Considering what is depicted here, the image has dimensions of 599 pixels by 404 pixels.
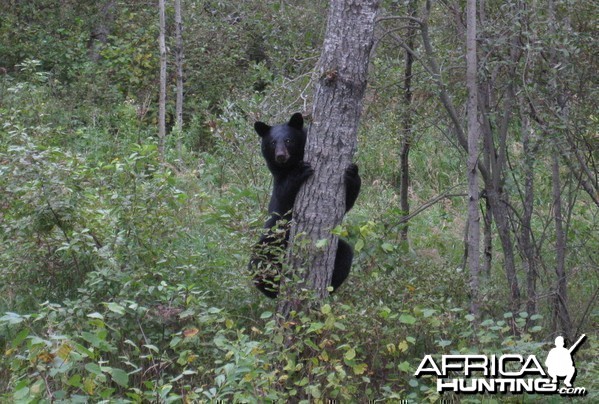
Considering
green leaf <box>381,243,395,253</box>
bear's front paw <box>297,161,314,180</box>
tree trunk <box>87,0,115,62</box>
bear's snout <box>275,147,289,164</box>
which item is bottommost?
green leaf <box>381,243,395,253</box>

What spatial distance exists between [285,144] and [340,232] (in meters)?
1.50

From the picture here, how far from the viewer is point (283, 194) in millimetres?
6375

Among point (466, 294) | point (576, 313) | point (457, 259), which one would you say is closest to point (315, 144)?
point (466, 294)

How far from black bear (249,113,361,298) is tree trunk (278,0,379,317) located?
0.38ft

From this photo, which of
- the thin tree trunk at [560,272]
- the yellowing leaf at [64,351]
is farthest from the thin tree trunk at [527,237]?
the yellowing leaf at [64,351]

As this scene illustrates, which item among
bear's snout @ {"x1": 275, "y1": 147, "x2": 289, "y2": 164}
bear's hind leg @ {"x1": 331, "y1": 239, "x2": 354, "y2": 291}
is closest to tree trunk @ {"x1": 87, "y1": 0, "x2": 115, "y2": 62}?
bear's snout @ {"x1": 275, "y1": 147, "x2": 289, "y2": 164}

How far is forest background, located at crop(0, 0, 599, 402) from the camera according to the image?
209 inches

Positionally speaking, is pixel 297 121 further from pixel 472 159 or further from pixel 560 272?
pixel 560 272

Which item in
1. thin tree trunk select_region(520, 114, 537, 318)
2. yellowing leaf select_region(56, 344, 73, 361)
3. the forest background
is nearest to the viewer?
yellowing leaf select_region(56, 344, 73, 361)

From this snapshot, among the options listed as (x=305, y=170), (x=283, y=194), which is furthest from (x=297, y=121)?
(x=305, y=170)

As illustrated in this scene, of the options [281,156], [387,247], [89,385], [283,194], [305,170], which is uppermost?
[281,156]

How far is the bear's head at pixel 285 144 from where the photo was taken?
689 cm

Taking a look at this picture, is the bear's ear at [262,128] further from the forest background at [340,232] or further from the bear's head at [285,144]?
the forest background at [340,232]

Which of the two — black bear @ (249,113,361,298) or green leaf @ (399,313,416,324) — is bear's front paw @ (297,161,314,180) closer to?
black bear @ (249,113,361,298)
